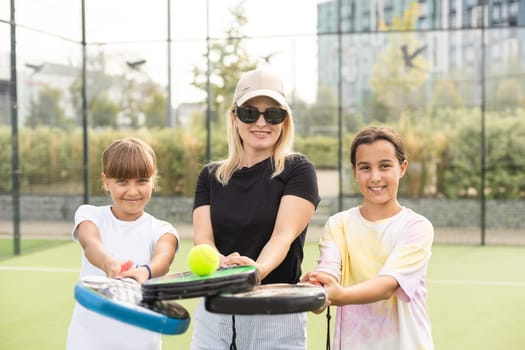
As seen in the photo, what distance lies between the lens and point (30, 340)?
490cm

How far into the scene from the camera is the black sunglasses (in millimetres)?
2275

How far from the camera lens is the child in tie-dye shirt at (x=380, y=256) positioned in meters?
2.10

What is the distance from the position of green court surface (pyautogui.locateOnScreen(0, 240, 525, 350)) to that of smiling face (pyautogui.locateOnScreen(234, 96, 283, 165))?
261cm

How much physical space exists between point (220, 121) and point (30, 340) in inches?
283

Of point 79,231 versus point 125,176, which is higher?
point 125,176

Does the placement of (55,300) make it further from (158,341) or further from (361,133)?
(361,133)

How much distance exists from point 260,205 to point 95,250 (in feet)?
1.83

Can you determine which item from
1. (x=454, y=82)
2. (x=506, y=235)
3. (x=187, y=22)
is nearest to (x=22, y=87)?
(x=187, y=22)

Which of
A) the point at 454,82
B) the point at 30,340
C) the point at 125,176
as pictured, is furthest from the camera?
the point at 454,82

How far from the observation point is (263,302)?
1716mm

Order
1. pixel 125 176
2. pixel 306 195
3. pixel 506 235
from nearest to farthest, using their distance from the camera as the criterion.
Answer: pixel 306 195 < pixel 125 176 < pixel 506 235

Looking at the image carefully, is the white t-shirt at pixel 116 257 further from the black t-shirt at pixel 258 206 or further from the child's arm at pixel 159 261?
the black t-shirt at pixel 258 206

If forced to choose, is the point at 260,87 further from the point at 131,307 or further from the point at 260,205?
the point at 131,307

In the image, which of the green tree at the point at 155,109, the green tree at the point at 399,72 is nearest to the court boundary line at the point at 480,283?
the green tree at the point at 399,72
